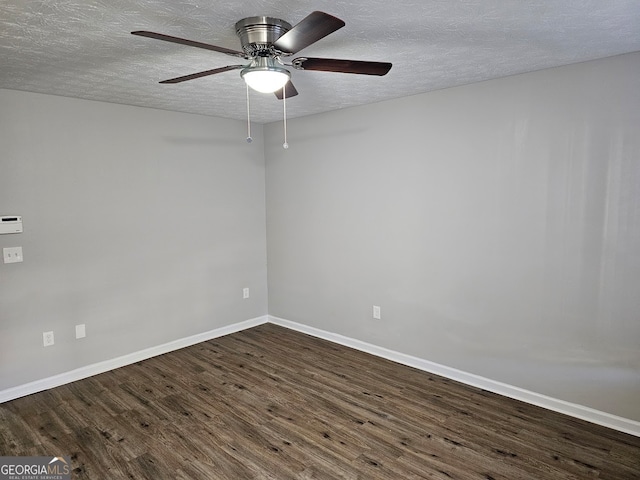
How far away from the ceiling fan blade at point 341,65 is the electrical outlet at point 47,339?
2.97 m

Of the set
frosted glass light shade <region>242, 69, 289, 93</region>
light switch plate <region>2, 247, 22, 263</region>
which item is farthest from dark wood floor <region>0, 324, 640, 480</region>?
frosted glass light shade <region>242, 69, 289, 93</region>

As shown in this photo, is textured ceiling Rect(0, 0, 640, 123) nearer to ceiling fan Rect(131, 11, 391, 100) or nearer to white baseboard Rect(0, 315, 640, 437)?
ceiling fan Rect(131, 11, 391, 100)

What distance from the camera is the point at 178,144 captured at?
4109 mm

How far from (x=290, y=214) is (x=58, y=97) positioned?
238cm

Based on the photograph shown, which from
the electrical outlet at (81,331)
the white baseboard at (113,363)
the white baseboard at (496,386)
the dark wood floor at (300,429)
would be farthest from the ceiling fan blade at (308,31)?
the white baseboard at (113,363)

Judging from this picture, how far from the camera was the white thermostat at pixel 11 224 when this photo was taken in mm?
3111

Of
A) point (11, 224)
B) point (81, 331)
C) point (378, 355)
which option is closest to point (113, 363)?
point (81, 331)

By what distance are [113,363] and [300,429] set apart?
78.4 inches

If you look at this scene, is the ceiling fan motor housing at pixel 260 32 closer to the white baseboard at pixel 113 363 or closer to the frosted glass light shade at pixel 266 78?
the frosted glass light shade at pixel 266 78

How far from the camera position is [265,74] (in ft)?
6.63

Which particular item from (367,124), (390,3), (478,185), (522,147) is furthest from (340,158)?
(390,3)

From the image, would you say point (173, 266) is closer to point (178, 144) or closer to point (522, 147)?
point (178, 144)

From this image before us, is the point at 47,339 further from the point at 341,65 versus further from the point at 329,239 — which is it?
the point at 341,65

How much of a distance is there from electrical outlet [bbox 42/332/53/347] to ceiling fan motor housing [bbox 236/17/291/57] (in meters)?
2.84
